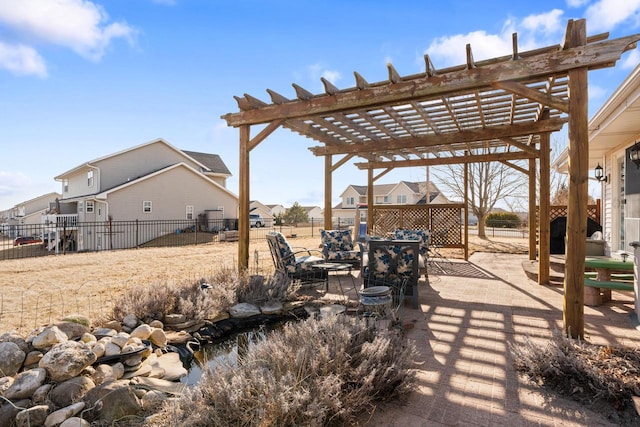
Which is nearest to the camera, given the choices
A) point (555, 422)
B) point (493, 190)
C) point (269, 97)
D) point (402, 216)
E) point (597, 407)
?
point (555, 422)

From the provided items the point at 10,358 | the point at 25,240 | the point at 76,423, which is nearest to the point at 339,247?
the point at 10,358

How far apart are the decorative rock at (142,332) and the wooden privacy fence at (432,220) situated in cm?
744

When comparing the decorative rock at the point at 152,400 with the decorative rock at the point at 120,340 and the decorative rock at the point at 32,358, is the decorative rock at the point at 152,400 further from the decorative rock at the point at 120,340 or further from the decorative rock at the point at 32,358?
the decorative rock at the point at 32,358

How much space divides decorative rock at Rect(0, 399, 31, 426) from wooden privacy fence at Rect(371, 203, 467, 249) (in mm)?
8745

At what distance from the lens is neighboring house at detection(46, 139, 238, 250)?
59.2ft

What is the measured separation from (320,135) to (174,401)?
6.62 metres

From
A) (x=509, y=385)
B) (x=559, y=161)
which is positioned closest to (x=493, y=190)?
(x=559, y=161)

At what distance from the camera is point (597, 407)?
2.28 meters

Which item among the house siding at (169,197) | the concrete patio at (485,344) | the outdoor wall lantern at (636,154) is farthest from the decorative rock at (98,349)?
the house siding at (169,197)

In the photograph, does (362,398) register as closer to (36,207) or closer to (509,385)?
(509,385)

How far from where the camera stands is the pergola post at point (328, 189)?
895 centimetres

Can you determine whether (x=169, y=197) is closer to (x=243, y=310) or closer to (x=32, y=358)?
(x=243, y=310)

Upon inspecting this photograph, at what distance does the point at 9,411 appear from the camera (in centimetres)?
236

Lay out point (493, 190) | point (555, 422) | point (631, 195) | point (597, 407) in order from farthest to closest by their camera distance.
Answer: point (493, 190)
point (631, 195)
point (597, 407)
point (555, 422)
